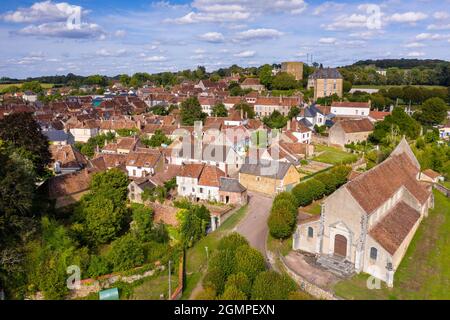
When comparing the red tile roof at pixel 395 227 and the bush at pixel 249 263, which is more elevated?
the red tile roof at pixel 395 227

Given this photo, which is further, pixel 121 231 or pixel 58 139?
pixel 58 139

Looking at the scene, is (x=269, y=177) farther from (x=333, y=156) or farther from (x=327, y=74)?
(x=327, y=74)

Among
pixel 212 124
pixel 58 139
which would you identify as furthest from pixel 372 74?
pixel 58 139

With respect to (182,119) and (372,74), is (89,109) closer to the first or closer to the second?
(182,119)

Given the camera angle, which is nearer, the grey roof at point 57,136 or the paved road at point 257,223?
the paved road at point 257,223

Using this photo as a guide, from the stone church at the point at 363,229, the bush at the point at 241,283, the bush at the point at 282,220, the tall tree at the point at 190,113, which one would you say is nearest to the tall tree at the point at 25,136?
the bush at the point at 282,220

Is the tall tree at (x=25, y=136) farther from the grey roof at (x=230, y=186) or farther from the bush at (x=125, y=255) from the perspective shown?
the grey roof at (x=230, y=186)
